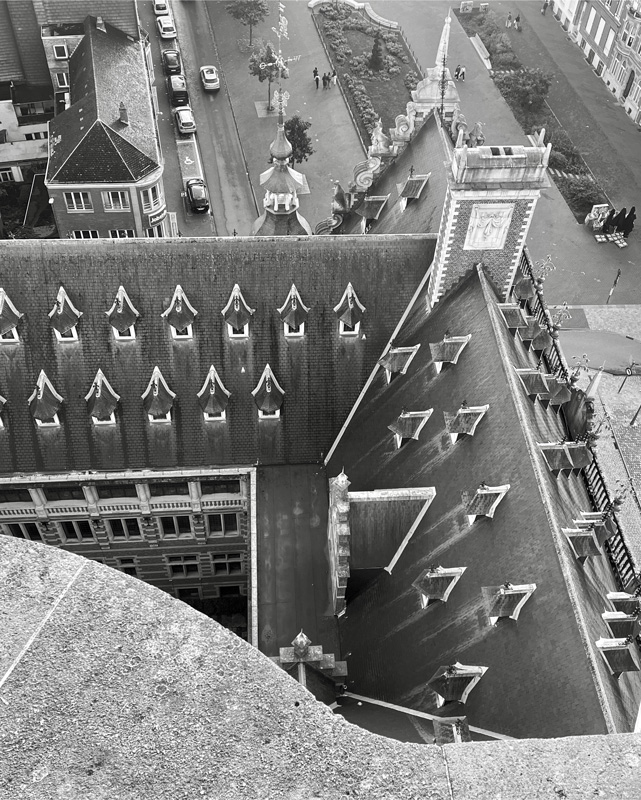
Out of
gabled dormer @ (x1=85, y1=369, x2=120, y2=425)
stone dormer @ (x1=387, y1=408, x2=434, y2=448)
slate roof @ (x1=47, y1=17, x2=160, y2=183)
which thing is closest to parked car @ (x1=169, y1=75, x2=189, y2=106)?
slate roof @ (x1=47, y1=17, x2=160, y2=183)

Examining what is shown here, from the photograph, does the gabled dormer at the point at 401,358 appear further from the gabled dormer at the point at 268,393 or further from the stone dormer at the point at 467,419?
the stone dormer at the point at 467,419

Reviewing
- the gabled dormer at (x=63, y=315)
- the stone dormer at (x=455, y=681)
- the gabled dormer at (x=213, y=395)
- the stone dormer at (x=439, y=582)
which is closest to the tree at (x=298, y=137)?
the gabled dormer at (x=213, y=395)

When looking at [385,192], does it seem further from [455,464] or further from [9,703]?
[9,703]

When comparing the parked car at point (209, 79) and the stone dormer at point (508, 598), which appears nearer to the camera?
the stone dormer at point (508, 598)

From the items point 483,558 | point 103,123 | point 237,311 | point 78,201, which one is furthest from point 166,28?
point 483,558

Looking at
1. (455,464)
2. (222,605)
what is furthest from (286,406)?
(222,605)
